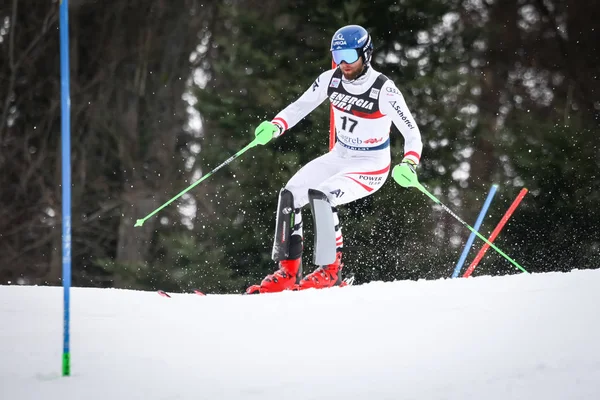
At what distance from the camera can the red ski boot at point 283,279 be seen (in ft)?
19.6

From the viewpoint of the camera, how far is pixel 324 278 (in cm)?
602

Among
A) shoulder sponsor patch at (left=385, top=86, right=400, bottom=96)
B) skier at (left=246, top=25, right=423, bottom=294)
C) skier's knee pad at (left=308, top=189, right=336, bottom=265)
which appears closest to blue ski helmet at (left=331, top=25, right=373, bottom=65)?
skier at (left=246, top=25, right=423, bottom=294)

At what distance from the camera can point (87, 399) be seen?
3.12m

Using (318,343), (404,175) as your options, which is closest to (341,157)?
(404,175)

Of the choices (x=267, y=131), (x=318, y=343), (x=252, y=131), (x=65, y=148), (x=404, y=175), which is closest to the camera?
(x=65, y=148)

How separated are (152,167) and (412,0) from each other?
6.49 m

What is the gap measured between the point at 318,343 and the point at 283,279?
203 centimetres

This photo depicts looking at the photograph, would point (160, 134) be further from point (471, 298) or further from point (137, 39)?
point (471, 298)

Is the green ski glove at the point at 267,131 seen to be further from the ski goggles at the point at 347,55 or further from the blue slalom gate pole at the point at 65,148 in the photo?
the blue slalom gate pole at the point at 65,148

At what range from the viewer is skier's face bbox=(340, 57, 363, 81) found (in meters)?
5.80

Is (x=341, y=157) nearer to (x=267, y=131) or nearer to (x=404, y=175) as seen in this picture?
(x=267, y=131)

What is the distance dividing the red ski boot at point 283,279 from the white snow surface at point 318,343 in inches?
25.8

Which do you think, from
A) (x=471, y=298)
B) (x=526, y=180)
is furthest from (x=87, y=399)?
(x=526, y=180)

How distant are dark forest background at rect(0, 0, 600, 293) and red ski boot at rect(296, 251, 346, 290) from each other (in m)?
2.57
